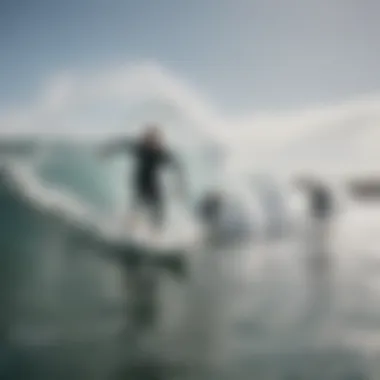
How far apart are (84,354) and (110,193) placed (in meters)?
0.34

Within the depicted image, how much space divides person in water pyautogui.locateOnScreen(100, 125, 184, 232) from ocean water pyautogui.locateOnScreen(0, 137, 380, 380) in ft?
0.15

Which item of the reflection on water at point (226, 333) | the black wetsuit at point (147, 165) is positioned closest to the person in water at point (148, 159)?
the black wetsuit at point (147, 165)

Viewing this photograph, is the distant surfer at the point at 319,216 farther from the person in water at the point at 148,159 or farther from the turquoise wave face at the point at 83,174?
the turquoise wave face at the point at 83,174

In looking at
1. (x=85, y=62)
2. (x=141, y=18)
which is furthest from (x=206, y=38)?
(x=85, y=62)

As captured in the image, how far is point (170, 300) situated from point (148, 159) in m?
0.31

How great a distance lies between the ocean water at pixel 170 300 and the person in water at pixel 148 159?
0.15 feet

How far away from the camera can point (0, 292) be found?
1.44 meters

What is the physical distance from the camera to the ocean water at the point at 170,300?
139 centimetres

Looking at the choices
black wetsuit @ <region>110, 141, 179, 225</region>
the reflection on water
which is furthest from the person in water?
the reflection on water

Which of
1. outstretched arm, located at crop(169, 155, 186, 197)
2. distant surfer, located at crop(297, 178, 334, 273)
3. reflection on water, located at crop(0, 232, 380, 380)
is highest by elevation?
outstretched arm, located at crop(169, 155, 186, 197)

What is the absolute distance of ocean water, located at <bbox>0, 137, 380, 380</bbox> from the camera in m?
1.39

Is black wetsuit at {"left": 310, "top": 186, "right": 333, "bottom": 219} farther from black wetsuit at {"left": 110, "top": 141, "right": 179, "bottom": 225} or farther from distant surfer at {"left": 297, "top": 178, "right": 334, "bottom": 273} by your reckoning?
black wetsuit at {"left": 110, "top": 141, "right": 179, "bottom": 225}

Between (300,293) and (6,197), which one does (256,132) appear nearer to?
(300,293)

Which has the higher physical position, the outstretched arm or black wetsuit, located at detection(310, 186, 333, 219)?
the outstretched arm
